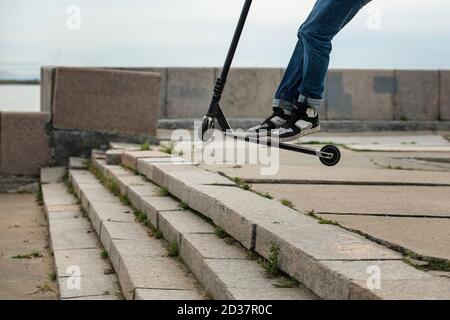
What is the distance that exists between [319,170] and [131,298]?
9.32 feet

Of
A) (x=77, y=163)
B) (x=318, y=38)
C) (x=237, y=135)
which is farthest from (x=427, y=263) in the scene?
(x=77, y=163)

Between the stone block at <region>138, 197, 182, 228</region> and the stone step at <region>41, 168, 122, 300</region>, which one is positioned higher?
the stone block at <region>138, 197, 182, 228</region>

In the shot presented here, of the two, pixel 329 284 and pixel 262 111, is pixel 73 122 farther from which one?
pixel 329 284

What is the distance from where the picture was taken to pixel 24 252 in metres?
6.34

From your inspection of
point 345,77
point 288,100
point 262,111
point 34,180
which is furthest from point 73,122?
point 288,100

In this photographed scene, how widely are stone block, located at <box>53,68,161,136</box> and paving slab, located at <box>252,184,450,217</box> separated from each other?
5.82 metres

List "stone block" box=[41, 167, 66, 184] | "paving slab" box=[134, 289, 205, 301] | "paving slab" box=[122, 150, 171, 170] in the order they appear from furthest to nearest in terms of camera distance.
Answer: "stone block" box=[41, 167, 66, 184], "paving slab" box=[122, 150, 171, 170], "paving slab" box=[134, 289, 205, 301]

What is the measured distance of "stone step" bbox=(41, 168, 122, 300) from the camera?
15.3 feet

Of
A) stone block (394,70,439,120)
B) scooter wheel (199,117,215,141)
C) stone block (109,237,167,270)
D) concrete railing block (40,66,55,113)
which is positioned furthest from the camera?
stone block (394,70,439,120)

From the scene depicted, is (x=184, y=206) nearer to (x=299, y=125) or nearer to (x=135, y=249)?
(x=135, y=249)

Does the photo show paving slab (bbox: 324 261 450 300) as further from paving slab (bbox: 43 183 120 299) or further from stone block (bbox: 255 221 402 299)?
paving slab (bbox: 43 183 120 299)

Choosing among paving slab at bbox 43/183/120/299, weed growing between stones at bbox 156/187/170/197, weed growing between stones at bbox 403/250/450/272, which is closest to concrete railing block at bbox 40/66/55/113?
paving slab at bbox 43/183/120/299

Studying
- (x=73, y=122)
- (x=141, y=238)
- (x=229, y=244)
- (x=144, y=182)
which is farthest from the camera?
(x=73, y=122)

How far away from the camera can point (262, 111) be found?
14.2 meters
